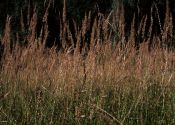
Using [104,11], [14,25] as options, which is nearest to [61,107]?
[104,11]

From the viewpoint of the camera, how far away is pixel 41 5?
993cm

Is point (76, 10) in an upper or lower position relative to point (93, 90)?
upper

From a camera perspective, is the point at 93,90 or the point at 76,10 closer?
the point at 93,90

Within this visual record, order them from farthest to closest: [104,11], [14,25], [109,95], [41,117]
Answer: [14,25] → [104,11] → [109,95] → [41,117]

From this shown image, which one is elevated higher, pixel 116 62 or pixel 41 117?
pixel 116 62

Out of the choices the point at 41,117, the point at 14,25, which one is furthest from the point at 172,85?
the point at 14,25

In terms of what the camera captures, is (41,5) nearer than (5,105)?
No

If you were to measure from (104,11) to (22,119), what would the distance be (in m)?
6.35

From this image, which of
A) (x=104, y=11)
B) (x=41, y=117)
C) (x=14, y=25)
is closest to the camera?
(x=41, y=117)

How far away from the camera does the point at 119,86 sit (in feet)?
12.0

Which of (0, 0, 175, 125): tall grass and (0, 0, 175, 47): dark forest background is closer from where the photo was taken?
(0, 0, 175, 125): tall grass

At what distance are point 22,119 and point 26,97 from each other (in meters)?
0.37

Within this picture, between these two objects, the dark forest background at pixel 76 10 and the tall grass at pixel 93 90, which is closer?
the tall grass at pixel 93 90

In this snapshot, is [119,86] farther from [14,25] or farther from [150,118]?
[14,25]
